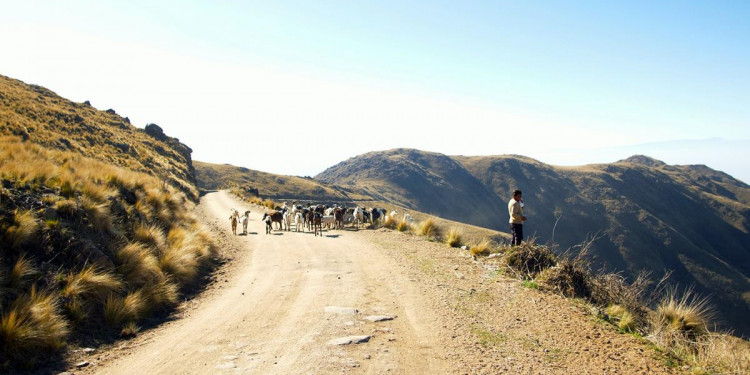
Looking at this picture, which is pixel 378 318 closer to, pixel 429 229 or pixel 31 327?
pixel 31 327

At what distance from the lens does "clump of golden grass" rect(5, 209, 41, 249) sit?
685cm

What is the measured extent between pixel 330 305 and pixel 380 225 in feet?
50.1

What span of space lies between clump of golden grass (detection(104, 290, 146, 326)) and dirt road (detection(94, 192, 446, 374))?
704 mm

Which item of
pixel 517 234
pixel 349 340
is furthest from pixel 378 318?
pixel 517 234

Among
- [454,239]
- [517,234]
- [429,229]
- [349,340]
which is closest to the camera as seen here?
[349,340]

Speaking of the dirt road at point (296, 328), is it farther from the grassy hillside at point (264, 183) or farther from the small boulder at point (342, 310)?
the grassy hillside at point (264, 183)

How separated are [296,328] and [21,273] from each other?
4608mm

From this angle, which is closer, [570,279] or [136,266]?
[136,266]

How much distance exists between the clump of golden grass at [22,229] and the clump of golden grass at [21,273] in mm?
443

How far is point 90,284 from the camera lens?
7141 millimetres

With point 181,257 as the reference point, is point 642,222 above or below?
below

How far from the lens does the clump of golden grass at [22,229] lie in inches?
270

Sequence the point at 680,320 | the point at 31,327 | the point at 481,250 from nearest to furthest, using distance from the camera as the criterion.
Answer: the point at 31,327 < the point at 680,320 < the point at 481,250

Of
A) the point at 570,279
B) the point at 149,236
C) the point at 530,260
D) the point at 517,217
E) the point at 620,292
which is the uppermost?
the point at 517,217
